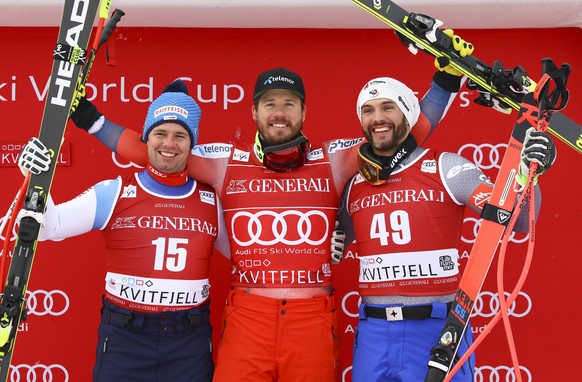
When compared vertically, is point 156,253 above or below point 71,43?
below

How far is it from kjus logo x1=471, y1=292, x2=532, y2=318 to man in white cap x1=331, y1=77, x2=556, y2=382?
1065mm

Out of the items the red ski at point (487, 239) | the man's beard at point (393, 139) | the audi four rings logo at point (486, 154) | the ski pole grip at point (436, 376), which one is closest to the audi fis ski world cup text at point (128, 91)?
the man's beard at point (393, 139)

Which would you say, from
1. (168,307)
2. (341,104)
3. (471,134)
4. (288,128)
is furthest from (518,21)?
(168,307)

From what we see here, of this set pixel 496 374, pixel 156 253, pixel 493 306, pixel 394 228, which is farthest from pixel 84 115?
pixel 496 374

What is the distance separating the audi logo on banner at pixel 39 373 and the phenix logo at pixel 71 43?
1831mm

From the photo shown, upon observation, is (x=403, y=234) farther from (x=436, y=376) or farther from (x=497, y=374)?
(x=497, y=374)

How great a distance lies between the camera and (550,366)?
416 cm

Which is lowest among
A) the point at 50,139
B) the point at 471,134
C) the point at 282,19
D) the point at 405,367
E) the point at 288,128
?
the point at 405,367

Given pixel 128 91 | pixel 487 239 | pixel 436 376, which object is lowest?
pixel 436 376

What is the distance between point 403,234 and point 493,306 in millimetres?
1302

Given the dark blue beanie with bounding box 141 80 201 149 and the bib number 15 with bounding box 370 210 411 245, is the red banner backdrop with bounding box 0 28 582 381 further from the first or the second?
the bib number 15 with bounding box 370 210 411 245

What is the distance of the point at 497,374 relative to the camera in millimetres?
4180

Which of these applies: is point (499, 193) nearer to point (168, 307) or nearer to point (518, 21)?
point (168, 307)

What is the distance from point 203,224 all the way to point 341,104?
1276mm
